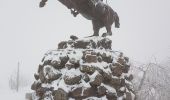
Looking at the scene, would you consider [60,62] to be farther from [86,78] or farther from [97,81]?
[97,81]

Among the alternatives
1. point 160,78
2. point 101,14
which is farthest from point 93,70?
point 160,78

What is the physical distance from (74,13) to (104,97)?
178cm

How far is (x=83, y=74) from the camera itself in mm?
4367

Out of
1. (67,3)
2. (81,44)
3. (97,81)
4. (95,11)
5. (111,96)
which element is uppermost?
(67,3)

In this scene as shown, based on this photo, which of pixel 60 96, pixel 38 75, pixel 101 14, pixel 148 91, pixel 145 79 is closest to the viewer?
pixel 60 96

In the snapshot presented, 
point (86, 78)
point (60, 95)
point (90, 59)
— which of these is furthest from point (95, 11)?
point (60, 95)

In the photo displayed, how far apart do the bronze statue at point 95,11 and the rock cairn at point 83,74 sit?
640 millimetres

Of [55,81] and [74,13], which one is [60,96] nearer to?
[55,81]

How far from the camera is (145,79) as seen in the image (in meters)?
13.1

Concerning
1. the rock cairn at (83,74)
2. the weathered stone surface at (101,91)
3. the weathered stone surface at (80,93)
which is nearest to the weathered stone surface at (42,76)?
the rock cairn at (83,74)

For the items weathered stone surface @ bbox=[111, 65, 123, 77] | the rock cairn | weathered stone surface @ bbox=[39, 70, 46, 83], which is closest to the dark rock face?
the rock cairn

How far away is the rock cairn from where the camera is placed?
14.1 feet

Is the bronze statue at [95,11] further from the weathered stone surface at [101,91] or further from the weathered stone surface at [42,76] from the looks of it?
the weathered stone surface at [101,91]

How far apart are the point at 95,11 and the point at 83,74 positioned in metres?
1.44
